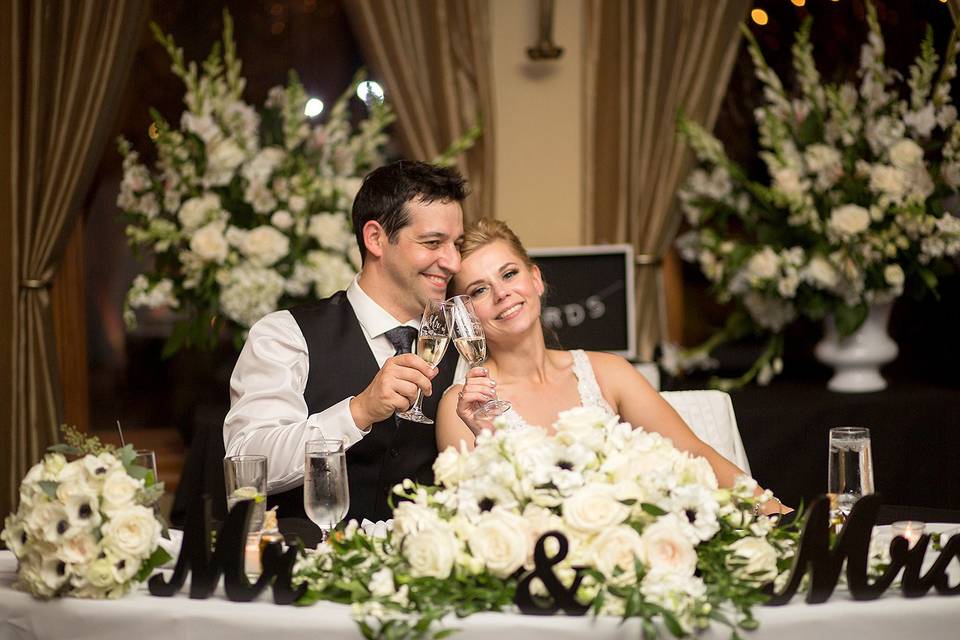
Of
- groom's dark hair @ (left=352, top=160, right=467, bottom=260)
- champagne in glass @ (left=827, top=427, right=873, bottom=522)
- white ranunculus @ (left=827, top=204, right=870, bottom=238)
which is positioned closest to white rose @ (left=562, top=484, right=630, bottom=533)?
champagne in glass @ (left=827, top=427, right=873, bottom=522)

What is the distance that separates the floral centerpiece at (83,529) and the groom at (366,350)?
0.87 meters

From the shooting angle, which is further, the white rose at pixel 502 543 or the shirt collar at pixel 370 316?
the shirt collar at pixel 370 316

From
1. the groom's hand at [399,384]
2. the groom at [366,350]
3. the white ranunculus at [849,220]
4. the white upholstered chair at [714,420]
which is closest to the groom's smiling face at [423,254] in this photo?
the groom at [366,350]

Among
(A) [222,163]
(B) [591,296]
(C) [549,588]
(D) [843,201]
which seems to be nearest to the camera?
(C) [549,588]

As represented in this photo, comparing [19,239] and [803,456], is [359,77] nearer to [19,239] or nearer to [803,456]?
[19,239]

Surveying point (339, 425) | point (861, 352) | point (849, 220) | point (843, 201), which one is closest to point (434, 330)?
point (339, 425)

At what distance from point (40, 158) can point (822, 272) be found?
311 centimetres

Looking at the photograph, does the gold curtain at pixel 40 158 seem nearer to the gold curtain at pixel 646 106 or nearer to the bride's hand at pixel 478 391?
the gold curtain at pixel 646 106

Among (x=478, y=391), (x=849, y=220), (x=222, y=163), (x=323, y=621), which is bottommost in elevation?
(x=323, y=621)

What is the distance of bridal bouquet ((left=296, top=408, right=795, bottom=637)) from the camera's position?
5.06ft

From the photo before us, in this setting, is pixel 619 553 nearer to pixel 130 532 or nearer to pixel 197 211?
pixel 130 532

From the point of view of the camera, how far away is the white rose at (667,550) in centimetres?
155

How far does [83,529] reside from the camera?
163 cm

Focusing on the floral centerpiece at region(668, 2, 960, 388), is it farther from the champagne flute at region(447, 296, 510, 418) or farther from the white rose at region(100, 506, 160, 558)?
the white rose at region(100, 506, 160, 558)
